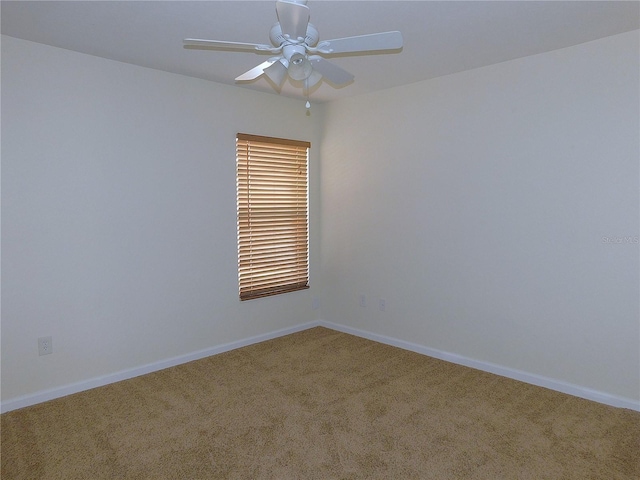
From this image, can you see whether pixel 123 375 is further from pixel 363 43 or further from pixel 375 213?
pixel 363 43

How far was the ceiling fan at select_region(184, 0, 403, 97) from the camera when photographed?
1767mm

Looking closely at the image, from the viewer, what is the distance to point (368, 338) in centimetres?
445

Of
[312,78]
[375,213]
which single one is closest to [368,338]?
[375,213]

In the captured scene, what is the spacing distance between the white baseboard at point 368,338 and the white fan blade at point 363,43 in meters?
2.69

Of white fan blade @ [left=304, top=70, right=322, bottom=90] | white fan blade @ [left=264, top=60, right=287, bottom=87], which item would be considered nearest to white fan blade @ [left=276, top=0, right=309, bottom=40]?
white fan blade @ [left=264, top=60, right=287, bottom=87]

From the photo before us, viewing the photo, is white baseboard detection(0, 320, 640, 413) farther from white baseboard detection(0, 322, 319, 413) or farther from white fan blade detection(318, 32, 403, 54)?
white fan blade detection(318, 32, 403, 54)

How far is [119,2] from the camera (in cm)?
233

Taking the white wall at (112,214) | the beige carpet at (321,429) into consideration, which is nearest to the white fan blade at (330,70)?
the white wall at (112,214)

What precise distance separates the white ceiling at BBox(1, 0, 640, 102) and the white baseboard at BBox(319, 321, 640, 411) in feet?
7.92

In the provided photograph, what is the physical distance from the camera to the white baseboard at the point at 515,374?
2.95m

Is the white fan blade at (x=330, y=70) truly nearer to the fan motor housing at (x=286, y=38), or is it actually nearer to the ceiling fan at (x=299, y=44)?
the ceiling fan at (x=299, y=44)

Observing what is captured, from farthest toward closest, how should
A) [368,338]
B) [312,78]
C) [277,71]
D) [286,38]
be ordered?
1. [368,338]
2. [312,78]
3. [277,71]
4. [286,38]

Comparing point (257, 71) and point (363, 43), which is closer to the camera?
point (363, 43)

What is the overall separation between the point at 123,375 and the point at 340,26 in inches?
119
